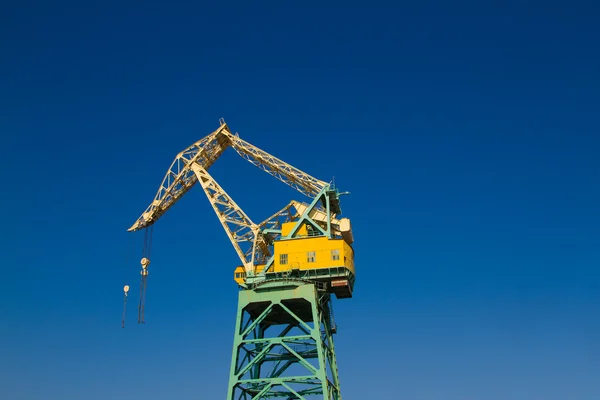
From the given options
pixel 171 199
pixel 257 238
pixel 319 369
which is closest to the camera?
pixel 319 369

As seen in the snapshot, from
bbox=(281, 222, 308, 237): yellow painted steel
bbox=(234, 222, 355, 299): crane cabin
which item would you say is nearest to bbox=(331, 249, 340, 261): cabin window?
bbox=(234, 222, 355, 299): crane cabin

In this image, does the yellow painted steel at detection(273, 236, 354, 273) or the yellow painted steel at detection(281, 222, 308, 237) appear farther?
the yellow painted steel at detection(281, 222, 308, 237)

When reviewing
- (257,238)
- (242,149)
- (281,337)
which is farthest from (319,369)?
(242,149)

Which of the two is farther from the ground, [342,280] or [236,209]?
[236,209]

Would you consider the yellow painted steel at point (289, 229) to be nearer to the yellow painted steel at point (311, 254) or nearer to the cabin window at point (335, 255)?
the yellow painted steel at point (311, 254)

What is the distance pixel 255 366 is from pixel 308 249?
1063 centimetres

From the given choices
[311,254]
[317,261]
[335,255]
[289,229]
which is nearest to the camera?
[335,255]

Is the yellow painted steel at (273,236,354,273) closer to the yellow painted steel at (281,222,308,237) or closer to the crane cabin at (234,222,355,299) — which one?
the crane cabin at (234,222,355,299)

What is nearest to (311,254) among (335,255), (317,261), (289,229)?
(317,261)

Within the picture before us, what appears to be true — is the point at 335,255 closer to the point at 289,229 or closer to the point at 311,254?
the point at 311,254

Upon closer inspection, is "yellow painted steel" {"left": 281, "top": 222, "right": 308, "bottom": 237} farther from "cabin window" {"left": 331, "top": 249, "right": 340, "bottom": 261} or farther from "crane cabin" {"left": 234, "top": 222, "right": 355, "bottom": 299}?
"cabin window" {"left": 331, "top": 249, "right": 340, "bottom": 261}

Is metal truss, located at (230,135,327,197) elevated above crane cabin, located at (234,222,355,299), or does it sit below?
above

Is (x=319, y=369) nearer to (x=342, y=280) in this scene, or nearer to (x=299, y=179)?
(x=342, y=280)

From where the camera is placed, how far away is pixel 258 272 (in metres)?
56.8
